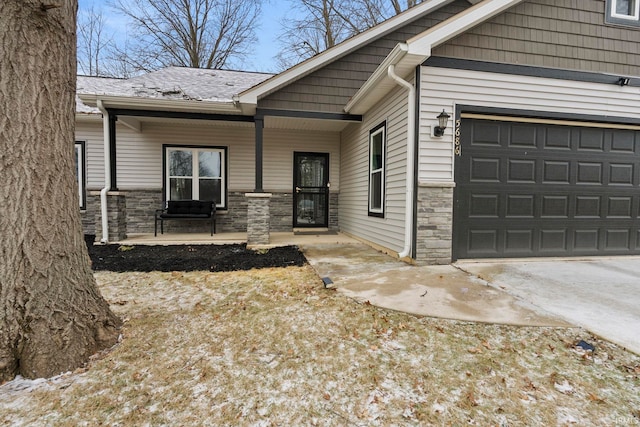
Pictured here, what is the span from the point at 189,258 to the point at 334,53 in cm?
483

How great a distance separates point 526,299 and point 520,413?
1.81 meters

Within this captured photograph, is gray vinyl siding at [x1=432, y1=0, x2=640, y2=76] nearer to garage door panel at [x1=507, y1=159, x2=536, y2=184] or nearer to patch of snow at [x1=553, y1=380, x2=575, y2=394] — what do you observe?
garage door panel at [x1=507, y1=159, x2=536, y2=184]

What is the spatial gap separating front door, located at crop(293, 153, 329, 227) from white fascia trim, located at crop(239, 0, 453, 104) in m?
2.43

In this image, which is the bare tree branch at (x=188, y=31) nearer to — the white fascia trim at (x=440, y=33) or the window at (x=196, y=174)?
the window at (x=196, y=174)

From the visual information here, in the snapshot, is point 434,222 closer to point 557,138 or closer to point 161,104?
point 557,138

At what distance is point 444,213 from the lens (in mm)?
4484

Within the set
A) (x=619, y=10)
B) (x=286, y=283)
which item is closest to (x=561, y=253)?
(x=619, y=10)

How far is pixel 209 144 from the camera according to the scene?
7.97 metres

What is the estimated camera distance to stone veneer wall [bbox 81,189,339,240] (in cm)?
775

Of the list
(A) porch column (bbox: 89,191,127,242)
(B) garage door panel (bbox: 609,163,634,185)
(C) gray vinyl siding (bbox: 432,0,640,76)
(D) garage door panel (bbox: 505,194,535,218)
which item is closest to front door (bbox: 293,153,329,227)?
(A) porch column (bbox: 89,191,127,242)

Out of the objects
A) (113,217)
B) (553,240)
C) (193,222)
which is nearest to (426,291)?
(553,240)

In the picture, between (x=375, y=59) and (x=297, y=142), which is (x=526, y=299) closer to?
(x=375, y=59)

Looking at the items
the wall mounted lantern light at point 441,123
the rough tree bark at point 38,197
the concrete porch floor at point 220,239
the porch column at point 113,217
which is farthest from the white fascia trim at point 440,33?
the porch column at point 113,217

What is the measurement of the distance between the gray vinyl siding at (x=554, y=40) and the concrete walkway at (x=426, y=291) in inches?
117
